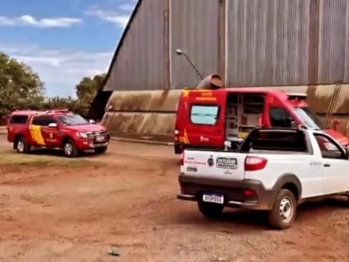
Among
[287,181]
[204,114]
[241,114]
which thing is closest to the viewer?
[287,181]

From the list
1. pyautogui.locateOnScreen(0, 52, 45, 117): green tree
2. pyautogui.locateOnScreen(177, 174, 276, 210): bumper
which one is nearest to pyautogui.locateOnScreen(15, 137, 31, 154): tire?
pyautogui.locateOnScreen(177, 174, 276, 210): bumper

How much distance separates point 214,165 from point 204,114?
8204 millimetres

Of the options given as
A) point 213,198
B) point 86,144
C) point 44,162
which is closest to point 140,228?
point 213,198

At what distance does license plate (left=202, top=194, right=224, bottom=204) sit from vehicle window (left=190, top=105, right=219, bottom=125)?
25.7ft

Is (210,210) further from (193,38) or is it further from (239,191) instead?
(193,38)

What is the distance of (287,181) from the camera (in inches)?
351

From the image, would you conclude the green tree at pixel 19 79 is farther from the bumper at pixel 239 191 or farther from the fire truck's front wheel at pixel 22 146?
the bumper at pixel 239 191

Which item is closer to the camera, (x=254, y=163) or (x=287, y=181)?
(x=254, y=163)

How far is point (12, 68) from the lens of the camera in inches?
2790

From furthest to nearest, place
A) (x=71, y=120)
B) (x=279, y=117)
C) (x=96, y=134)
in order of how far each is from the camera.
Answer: (x=71, y=120) → (x=96, y=134) → (x=279, y=117)

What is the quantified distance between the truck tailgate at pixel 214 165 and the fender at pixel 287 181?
59cm

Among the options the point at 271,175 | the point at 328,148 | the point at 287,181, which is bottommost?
the point at 287,181

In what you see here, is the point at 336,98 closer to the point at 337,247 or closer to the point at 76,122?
the point at 76,122

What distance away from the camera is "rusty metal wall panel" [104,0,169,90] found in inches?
1390
